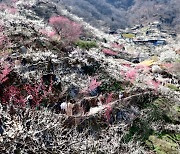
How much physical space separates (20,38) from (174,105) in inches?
390

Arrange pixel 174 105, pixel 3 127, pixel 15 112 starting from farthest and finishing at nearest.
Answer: pixel 174 105 → pixel 15 112 → pixel 3 127

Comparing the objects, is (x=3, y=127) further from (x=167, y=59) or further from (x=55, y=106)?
(x=167, y=59)

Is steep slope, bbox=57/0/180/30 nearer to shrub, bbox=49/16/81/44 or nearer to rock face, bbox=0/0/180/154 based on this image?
shrub, bbox=49/16/81/44

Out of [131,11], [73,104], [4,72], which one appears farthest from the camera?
[131,11]

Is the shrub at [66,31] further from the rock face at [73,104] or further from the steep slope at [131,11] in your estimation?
the steep slope at [131,11]

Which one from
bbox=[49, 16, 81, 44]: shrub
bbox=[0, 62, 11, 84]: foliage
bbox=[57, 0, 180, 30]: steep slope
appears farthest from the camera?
bbox=[57, 0, 180, 30]: steep slope

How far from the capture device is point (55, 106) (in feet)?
46.6

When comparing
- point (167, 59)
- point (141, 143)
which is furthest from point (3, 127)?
point (167, 59)

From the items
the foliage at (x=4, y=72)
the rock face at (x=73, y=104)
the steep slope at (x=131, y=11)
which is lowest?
the steep slope at (x=131, y=11)

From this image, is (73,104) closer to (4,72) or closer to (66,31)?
(4,72)

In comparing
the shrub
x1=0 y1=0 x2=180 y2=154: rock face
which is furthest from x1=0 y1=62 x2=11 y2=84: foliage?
the shrub

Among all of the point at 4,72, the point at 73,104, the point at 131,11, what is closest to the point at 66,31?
the point at 73,104

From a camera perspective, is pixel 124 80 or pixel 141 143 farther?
pixel 124 80

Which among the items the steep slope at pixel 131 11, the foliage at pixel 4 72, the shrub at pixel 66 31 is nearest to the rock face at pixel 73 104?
the foliage at pixel 4 72
